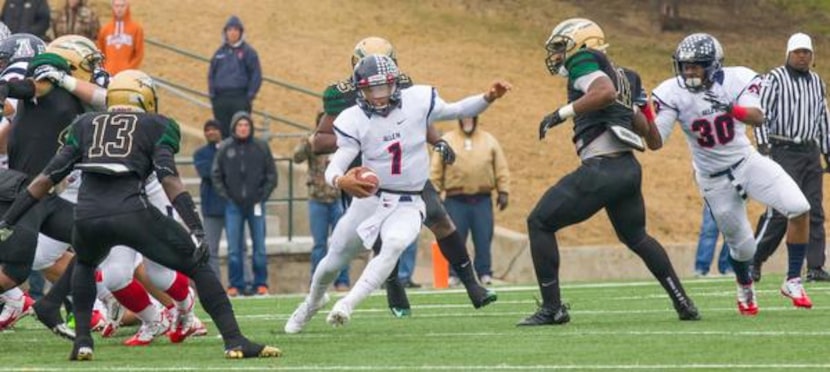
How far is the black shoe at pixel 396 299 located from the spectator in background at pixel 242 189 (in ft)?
19.1

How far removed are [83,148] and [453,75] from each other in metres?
19.5

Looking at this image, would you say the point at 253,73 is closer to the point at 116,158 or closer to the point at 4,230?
the point at 4,230

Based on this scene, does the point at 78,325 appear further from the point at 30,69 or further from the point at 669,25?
the point at 669,25

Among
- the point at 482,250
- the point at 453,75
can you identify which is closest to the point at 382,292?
the point at 482,250

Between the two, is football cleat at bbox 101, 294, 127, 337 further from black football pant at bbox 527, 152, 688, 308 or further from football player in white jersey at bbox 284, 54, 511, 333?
black football pant at bbox 527, 152, 688, 308

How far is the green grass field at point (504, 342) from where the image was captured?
1155cm

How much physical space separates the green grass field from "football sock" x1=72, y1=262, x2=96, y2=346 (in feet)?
0.58

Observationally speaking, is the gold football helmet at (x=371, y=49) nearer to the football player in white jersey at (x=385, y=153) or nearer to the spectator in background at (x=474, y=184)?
the football player in white jersey at (x=385, y=153)

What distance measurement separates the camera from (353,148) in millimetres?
13797

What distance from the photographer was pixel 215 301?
39.6 feet

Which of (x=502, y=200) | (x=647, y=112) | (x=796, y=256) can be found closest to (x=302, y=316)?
(x=647, y=112)

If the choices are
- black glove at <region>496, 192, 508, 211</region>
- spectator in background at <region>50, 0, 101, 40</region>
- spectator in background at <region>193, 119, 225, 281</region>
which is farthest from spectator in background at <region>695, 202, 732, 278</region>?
spectator in background at <region>50, 0, 101, 40</region>

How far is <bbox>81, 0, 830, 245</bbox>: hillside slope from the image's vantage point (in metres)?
28.0

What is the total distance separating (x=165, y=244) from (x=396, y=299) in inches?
152
